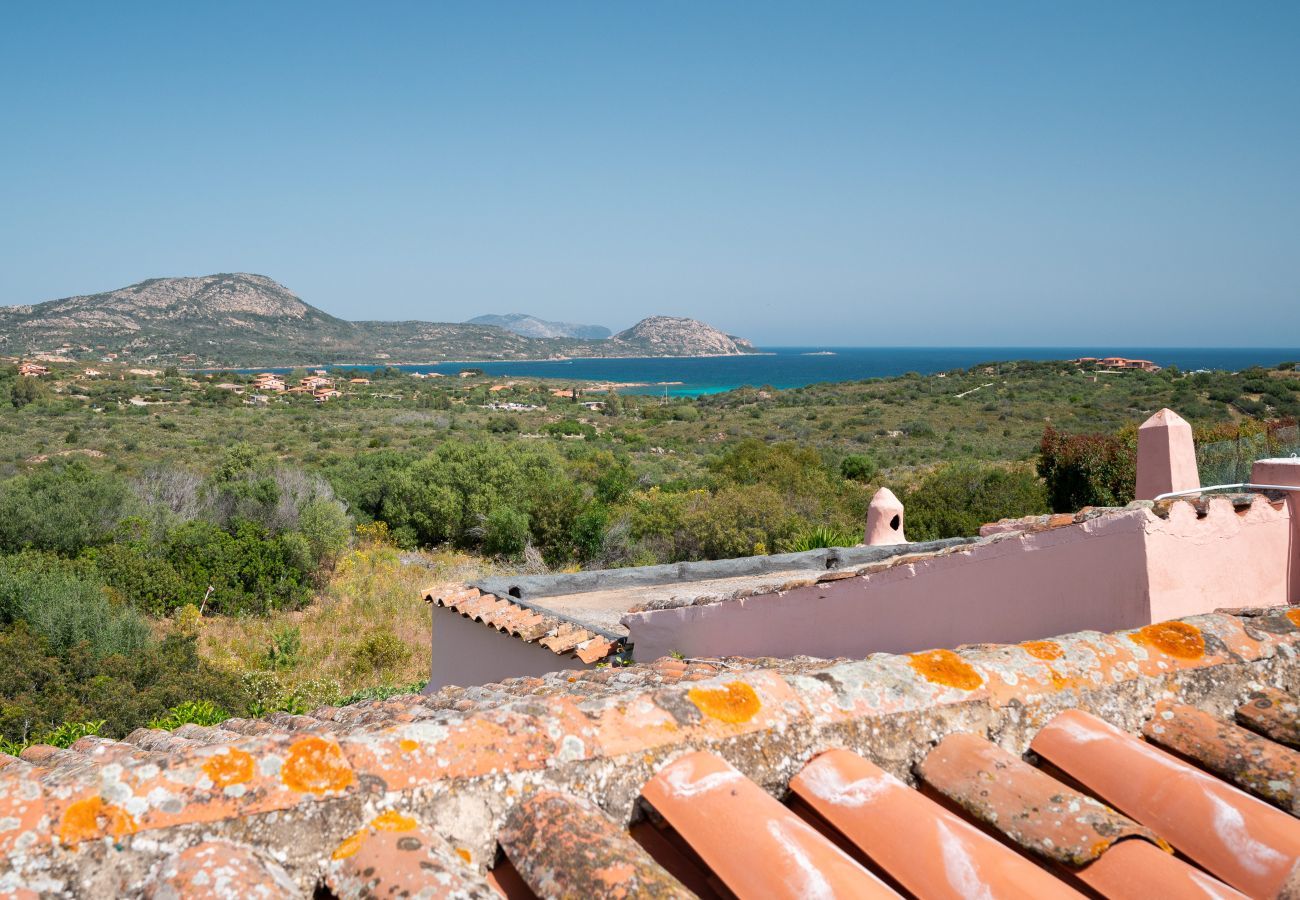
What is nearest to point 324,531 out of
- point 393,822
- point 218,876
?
point 393,822

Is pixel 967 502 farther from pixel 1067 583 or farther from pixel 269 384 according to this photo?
pixel 269 384

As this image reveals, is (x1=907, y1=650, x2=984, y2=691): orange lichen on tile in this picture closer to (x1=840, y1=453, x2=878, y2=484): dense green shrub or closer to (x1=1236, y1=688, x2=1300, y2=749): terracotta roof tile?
(x1=1236, y1=688, x2=1300, y2=749): terracotta roof tile

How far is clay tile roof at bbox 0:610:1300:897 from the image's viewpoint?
65.8 inches

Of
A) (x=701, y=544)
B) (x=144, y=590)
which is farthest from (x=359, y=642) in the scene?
(x=701, y=544)

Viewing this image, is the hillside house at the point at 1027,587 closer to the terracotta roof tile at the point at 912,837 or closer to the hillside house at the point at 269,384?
the terracotta roof tile at the point at 912,837

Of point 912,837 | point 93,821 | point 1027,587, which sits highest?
point 93,821

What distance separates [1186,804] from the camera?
2119mm

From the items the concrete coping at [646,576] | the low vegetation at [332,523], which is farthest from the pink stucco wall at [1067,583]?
the low vegetation at [332,523]

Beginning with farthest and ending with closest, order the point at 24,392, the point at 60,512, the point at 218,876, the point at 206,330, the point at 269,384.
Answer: the point at 206,330 → the point at 269,384 → the point at 24,392 → the point at 60,512 → the point at 218,876

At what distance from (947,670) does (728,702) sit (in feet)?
2.38

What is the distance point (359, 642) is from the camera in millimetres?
14578

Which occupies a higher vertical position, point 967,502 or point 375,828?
point 375,828

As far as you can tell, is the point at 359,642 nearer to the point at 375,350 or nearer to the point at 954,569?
the point at 954,569

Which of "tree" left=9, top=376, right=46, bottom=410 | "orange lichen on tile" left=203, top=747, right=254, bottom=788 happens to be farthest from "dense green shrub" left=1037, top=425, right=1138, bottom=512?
"tree" left=9, top=376, right=46, bottom=410
